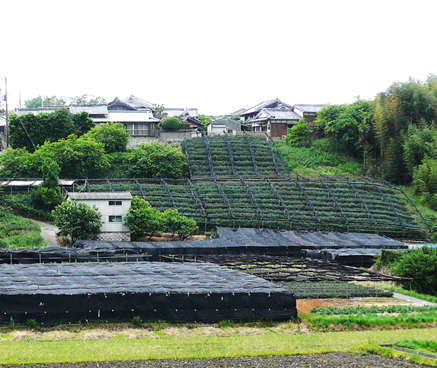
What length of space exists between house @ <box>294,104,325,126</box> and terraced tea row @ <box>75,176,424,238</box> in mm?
14357

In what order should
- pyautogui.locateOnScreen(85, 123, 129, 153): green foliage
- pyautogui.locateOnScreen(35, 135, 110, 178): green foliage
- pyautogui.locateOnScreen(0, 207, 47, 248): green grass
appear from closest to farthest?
pyautogui.locateOnScreen(0, 207, 47, 248): green grass
pyautogui.locateOnScreen(35, 135, 110, 178): green foliage
pyautogui.locateOnScreen(85, 123, 129, 153): green foliage

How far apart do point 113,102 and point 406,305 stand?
4515cm

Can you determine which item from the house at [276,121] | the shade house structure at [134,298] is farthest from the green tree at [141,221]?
the house at [276,121]

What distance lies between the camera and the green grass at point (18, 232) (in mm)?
26903

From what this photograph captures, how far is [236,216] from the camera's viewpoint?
33969 millimetres

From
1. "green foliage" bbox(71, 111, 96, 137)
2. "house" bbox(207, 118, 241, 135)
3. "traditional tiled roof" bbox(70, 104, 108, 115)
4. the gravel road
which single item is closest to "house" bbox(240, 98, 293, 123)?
"house" bbox(207, 118, 241, 135)

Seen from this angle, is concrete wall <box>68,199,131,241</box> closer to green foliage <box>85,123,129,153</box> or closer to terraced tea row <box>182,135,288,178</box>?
terraced tea row <box>182,135,288,178</box>

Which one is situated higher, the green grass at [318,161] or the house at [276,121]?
the house at [276,121]

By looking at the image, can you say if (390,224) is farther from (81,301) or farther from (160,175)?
(81,301)

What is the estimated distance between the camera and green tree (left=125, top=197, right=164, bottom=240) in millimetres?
29922

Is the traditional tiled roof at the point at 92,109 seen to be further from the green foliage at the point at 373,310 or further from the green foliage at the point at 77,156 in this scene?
the green foliage at the point at 373,310

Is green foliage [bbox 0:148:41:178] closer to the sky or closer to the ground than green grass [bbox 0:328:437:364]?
closer to the sky

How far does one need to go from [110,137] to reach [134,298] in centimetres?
3020

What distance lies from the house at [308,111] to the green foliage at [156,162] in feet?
53.8
